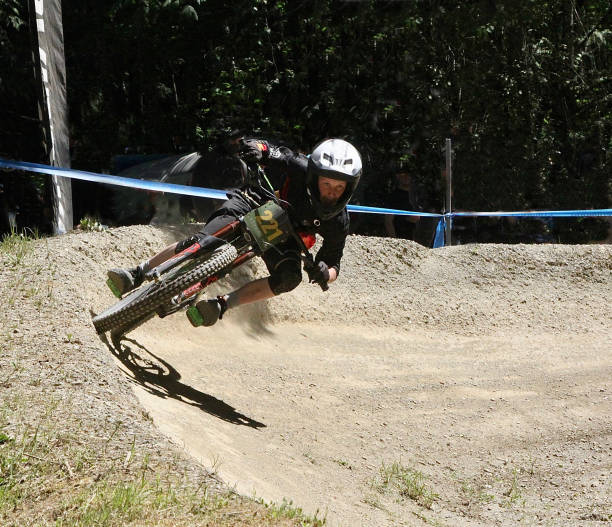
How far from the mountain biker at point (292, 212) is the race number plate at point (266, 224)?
27 centimetres

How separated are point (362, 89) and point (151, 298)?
9.07 metres

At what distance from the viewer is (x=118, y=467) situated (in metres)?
3.66

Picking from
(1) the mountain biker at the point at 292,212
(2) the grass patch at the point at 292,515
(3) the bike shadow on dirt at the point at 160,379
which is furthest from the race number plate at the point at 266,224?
→ (2) the grass patch at the point at 292,515

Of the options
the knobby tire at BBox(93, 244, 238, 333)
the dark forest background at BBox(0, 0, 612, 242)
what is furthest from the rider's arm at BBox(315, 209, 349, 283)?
the dark forest background at BBox(0, 0, 612, 242)

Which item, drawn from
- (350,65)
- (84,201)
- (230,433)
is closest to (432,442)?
(230,433)

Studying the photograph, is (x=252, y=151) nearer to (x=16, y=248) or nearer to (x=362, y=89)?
(x=16, y=248)

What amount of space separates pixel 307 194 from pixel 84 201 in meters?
7.15

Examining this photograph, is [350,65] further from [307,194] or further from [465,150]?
[307,194]

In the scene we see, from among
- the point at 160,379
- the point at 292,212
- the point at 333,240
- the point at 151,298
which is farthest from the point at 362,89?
the point at 151,298

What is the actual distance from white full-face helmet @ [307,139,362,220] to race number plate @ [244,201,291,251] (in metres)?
0.30

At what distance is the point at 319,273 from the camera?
6262 mm

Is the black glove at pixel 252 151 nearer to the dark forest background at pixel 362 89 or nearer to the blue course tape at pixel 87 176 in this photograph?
the blue course tape at pixel 87 176

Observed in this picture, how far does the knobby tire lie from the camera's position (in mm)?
5637

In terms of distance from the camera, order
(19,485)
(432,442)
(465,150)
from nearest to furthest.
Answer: (19,485), (432,442), (465,150)
